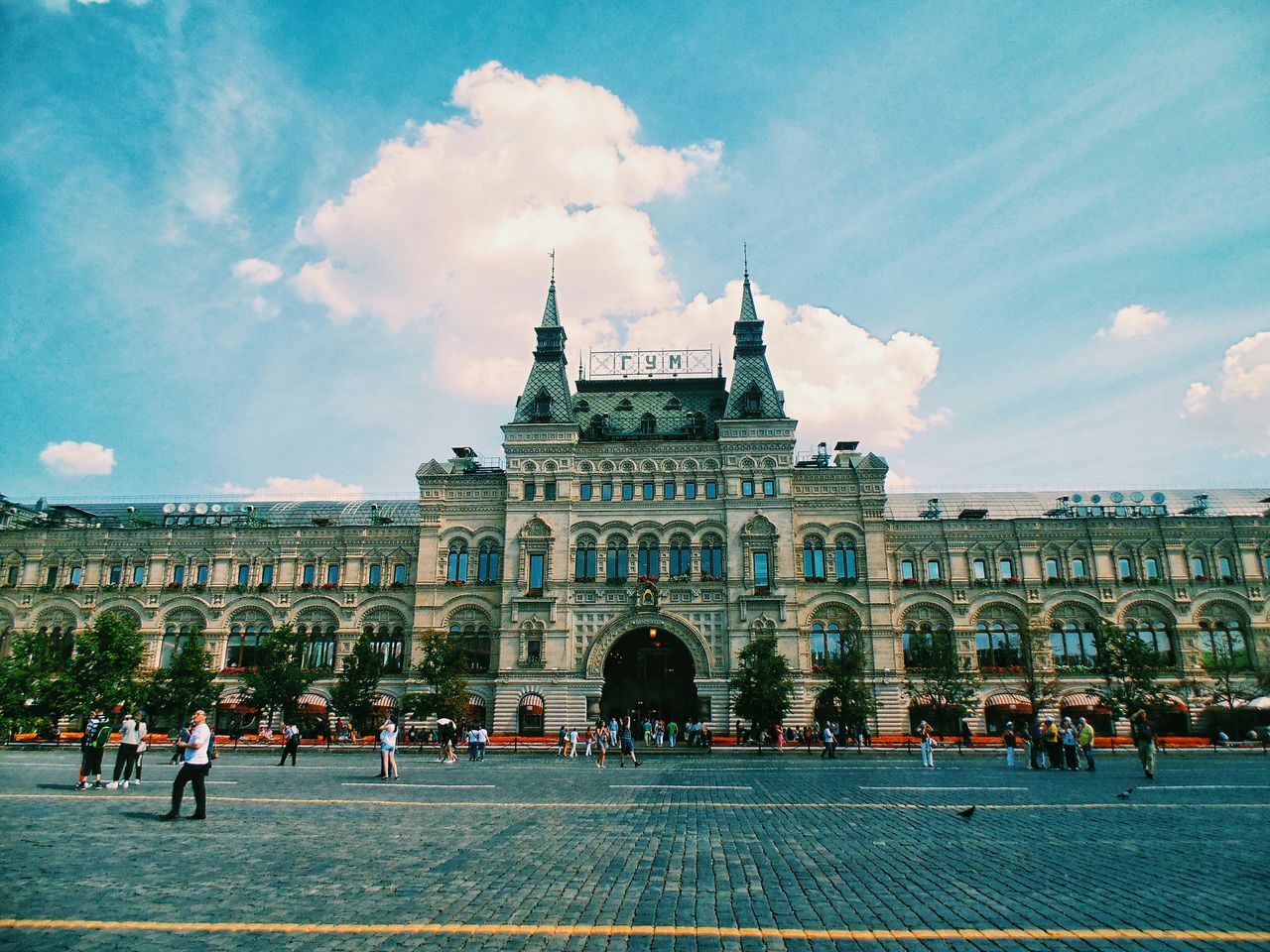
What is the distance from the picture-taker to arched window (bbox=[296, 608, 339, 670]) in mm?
60250

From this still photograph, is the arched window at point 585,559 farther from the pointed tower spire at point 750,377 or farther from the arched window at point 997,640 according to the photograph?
the arched window at point 997,640

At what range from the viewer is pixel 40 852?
13734mm

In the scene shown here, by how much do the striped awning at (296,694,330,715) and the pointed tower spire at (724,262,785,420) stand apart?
37.4 m

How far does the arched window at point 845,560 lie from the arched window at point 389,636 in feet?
110

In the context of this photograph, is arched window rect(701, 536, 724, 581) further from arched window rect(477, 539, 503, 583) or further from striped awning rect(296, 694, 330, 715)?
striped awning rect(296, 694, 330, 715)

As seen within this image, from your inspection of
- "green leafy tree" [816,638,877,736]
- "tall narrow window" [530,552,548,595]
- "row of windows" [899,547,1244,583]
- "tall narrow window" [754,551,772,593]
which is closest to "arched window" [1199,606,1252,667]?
"row of windows" [899,547,1244,583]

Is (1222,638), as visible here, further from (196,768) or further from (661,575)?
(196,768)

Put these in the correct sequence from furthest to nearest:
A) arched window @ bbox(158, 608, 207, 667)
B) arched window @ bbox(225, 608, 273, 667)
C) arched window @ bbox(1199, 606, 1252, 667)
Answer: arched window @ bbox(158, 608, 207, 667), arched window @ bbox(225, 608, 273, 667), arched window @ bbox(1199, 606, 1252, 667)

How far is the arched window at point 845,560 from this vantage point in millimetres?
58375

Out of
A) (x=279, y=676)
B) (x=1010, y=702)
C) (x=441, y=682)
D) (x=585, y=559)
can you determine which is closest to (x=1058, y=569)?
(x=1010, y=702)

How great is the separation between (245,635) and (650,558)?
3241 cm

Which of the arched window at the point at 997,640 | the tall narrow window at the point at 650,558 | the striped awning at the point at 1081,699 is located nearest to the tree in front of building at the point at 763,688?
the tall narrow window at the point at 650,558

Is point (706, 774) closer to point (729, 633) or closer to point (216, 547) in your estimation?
point (729, 633)

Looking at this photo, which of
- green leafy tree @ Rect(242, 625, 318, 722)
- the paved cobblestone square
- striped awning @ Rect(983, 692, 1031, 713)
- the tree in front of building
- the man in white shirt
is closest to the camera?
the paved cobblestone square
